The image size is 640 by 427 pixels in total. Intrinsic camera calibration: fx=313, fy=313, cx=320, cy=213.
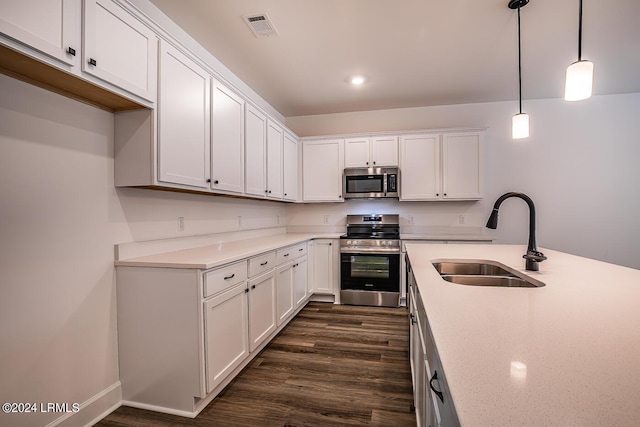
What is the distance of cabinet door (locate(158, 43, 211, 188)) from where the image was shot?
1.94 meters

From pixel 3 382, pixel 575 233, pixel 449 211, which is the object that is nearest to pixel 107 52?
pixel 3 382

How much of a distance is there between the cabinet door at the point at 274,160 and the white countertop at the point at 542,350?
243 cm

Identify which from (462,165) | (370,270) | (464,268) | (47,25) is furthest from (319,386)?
(462,165)

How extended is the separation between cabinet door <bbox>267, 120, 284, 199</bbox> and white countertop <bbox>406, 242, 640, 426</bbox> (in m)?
2.43

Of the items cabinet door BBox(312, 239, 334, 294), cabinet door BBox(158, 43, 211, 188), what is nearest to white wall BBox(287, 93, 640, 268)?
cabinet door BBox(312, 239, 334, 294)

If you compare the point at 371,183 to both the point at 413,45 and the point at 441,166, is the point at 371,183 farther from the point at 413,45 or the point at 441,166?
the point at 413,45

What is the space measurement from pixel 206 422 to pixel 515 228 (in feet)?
13.7

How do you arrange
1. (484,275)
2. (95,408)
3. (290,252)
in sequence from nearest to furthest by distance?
(95,408) < (484,275) < (290,252)

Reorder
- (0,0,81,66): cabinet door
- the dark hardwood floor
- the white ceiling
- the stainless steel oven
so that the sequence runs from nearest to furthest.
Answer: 1. (0,0,81,66): cabinet door
2. the dark hardwood floor
3. the white ceiling
4. the stainless steel oven

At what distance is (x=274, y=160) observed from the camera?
11.8 feet

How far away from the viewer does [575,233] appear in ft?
13.4

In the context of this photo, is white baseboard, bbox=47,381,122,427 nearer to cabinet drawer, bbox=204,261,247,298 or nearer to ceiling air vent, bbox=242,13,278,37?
cabinet drawer, bbox=204,261,247,298

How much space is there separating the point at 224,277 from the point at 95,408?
39.7 inches

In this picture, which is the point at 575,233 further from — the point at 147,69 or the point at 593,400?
the point at 147,69
